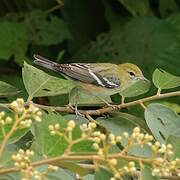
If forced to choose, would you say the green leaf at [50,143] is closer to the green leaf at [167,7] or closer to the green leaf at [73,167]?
the green leaf at [73,167]

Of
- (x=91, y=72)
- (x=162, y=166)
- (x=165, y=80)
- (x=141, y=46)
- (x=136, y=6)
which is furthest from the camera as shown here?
(x=136, y=6)

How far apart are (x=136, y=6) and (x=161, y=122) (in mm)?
2461

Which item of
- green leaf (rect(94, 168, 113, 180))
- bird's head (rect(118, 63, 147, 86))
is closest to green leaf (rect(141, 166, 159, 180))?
green leaf (rect(94, 168, 113, 180))

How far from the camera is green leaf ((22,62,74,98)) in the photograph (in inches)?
76.2

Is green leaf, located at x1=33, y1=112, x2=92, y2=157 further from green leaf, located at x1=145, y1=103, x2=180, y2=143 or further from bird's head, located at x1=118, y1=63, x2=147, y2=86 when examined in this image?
bird's head, located at x1=118, y1=63, x2=147, y2=86

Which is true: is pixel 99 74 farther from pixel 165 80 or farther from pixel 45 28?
pixel 165 80

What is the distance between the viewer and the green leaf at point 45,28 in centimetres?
414

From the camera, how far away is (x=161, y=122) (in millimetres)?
1915

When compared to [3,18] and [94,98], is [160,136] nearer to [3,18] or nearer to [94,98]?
[94,98]

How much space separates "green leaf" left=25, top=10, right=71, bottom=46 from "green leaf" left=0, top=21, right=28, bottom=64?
6.2 inches

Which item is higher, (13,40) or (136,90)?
(13,40)

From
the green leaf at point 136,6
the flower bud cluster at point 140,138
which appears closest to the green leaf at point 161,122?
the flower bud cluster at point 140,138

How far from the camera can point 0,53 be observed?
380 cm

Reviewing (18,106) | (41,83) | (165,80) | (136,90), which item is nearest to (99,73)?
(136,90)
